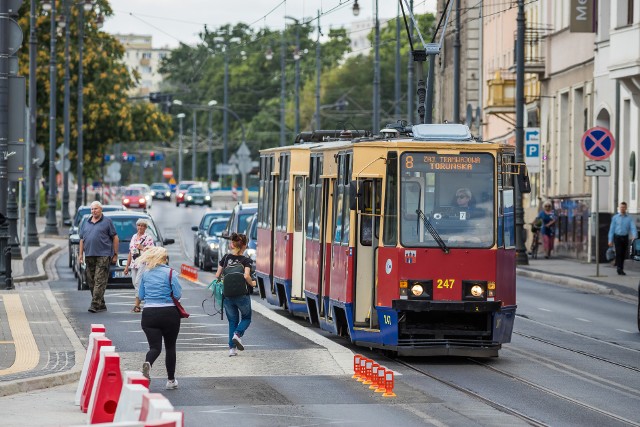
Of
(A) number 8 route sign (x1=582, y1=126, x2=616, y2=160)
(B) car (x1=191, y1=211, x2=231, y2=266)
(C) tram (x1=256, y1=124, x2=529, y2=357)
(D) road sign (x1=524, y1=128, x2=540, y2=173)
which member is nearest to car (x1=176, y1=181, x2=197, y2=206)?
(B) car (x1=191, y1=211, x2=231, y2=266)

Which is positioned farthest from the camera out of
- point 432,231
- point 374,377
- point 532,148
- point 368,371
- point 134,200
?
point 134,200

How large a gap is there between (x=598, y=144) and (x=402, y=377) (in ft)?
66.4

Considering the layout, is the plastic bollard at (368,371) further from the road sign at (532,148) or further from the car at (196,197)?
the car at (196,197)

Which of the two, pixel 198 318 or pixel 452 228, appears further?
pixel 198 318

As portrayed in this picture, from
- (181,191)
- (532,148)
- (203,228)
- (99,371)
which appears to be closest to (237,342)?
(99,371)

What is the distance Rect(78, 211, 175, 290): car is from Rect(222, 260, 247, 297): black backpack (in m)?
12.7

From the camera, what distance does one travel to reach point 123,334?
23.3 meters

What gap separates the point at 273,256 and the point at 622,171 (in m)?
21.2

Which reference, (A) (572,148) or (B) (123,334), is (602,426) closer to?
(B) (123,334)

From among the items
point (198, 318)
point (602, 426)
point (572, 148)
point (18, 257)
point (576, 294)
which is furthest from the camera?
point (572, 148)

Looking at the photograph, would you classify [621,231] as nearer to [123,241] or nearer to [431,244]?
[123,241]

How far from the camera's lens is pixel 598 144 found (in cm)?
3762

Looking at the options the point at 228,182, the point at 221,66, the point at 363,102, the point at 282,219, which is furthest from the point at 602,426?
the point at 221,66

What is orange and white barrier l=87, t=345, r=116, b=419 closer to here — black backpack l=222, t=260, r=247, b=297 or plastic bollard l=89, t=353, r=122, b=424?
plastic bollard l=89, t=353, r=122, b=424
